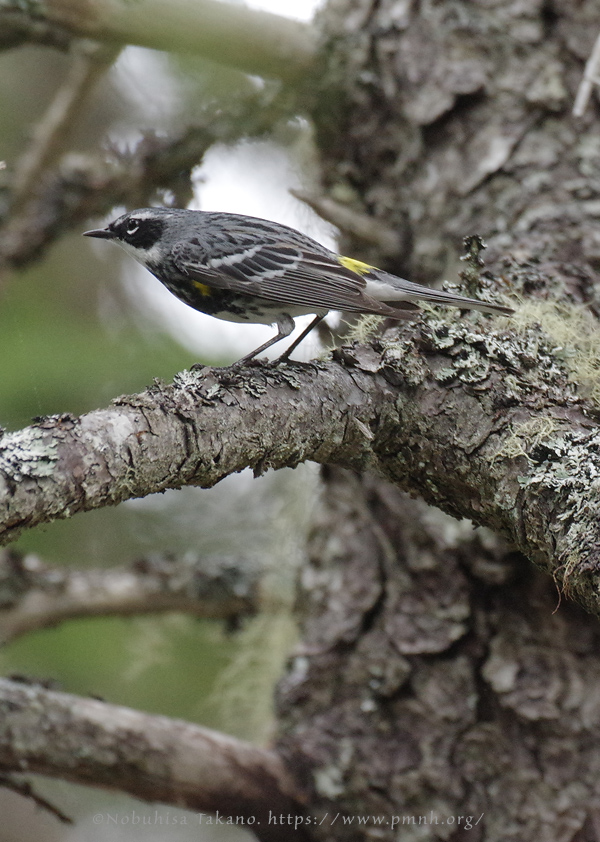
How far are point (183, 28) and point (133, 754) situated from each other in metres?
2.54

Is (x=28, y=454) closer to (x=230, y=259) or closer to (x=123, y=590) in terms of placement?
(x=230, y=259)

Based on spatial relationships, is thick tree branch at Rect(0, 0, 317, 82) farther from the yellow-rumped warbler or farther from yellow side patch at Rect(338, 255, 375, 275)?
yellow side patch at Rect(338, 255, 375, 275)

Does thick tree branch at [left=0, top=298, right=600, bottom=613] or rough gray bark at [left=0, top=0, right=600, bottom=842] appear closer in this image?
thick tree branch at [left=0, top=298, right=600, bottom=613]

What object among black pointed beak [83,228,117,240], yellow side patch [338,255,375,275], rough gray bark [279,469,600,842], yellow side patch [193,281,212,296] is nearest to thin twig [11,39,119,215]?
black pointed beak [83,228,117,240]

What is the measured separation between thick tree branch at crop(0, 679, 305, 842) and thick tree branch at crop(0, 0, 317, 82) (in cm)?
228

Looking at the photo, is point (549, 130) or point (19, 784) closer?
point (19, 784)

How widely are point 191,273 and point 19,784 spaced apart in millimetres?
1684

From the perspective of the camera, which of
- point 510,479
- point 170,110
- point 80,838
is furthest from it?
point 80,838

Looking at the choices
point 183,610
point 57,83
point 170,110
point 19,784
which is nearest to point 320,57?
point 170,110

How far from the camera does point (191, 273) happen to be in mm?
2736

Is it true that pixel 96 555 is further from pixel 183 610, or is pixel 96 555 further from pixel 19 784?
pixel 19 784

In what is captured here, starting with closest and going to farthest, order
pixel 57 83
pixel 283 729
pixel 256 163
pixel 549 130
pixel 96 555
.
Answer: pixel 283 729 → pixel 549 130 → pixel 256 163 → pixel 96 555 → pixel 57 83

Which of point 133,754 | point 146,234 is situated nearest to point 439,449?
point 133,754

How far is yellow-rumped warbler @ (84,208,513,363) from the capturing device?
2615 mm
